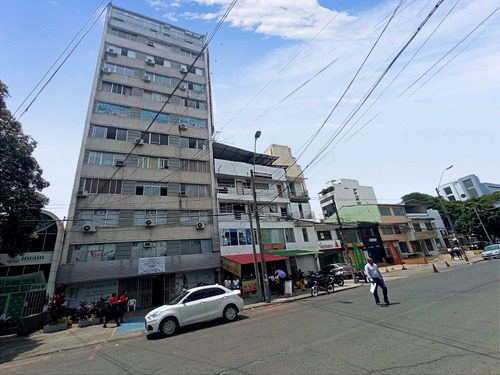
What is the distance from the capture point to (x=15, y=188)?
13.0 meters

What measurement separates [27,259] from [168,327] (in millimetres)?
13905

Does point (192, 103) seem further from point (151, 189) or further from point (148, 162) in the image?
point (151, 189)

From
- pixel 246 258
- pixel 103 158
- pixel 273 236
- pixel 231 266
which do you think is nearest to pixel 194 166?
pixel 103 158

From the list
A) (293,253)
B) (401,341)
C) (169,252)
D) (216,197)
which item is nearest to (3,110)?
(169,252)

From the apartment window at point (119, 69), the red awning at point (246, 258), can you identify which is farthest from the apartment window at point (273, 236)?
the apartment window at point (119, 69)

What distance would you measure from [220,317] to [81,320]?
872 cm

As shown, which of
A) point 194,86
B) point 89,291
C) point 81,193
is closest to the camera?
point 89,291

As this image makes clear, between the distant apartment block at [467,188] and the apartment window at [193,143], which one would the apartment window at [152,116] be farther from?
the distant apartment block at [467,188]

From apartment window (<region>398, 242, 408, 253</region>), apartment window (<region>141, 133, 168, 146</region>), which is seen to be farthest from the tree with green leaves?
apartment window (<region>398, 242, 408, 253</region>)

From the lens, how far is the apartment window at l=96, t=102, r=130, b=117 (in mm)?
21859

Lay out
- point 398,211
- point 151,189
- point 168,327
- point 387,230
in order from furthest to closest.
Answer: point 398,211, point 387,230, point 151,189, point 168,327

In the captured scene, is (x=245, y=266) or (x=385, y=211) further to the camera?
(x=385, y=211)

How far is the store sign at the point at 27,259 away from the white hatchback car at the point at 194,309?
1241cm

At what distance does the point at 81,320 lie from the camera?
41.2 feet
